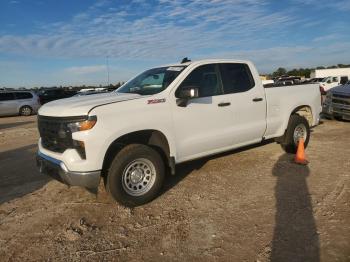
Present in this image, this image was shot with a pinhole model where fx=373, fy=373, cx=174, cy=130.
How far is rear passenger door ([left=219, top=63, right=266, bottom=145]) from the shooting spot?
6.27 meters

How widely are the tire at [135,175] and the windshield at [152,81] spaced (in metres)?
0.96

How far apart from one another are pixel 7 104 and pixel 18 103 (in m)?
0.63

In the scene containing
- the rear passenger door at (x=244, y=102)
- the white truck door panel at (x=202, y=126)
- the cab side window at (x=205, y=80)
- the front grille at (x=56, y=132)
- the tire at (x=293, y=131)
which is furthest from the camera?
the tire at (x=293, y=131)

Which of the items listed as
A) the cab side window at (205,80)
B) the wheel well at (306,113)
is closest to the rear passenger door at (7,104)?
the wheel well at (306,113)

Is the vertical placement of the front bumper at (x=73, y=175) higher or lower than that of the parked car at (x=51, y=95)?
lower

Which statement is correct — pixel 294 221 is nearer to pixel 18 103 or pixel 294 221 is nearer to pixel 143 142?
pixel 143 142

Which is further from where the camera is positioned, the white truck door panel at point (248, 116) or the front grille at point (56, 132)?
the white truck door panel at point (248, 116)

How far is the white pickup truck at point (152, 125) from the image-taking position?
4703 mm

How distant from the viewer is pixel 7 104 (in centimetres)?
2266

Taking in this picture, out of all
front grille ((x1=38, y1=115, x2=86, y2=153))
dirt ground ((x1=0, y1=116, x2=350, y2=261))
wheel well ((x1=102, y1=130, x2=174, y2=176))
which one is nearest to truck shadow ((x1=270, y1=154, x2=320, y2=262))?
dirt ground ((x1=0, y1=116, x2=350, y2=261))

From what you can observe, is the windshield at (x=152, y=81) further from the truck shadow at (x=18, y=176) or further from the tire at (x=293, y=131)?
the tire at (x=293, y=131)

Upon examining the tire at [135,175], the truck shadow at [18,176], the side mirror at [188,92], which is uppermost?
the side mirror at [188,92]

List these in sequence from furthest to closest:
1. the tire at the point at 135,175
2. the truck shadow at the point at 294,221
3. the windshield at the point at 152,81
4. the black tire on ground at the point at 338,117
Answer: the black tire on ground at the point at 338,117, the windshield at the point at 152,81, the tire at the point at 135,175, the truck shadow at the point at 294,221

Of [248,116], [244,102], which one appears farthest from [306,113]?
[244,102]
